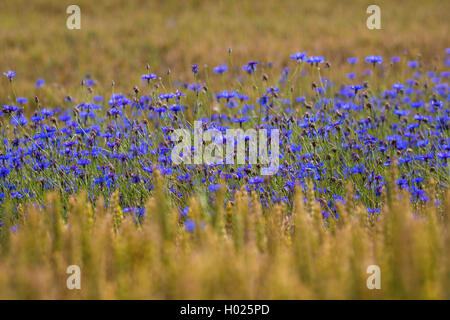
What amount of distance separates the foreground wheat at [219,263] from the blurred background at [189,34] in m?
5.74

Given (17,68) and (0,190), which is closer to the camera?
(0,190)

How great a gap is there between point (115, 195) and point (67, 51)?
7.59 m

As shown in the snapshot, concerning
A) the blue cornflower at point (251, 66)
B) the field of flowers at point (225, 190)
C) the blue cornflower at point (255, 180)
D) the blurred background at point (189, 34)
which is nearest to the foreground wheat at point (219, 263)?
the field of flowers at point (225, 190)

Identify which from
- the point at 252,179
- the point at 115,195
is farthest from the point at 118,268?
the point at 252,179

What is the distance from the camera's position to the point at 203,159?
318cm

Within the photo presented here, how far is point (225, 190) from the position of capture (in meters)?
2.85

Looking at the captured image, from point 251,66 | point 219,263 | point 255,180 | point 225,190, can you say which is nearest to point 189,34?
point 251,66

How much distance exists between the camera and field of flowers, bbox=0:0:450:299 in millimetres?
1506

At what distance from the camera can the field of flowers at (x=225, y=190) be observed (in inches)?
59.3

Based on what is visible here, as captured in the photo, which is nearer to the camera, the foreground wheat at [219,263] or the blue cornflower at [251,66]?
the foreground wheat at [219,263]

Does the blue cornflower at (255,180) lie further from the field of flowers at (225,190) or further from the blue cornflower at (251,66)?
the blue cornflower at (251,66)

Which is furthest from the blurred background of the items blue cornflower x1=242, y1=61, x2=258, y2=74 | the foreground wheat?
the foreground wheat

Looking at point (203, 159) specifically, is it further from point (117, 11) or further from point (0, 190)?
point (117, 11)
